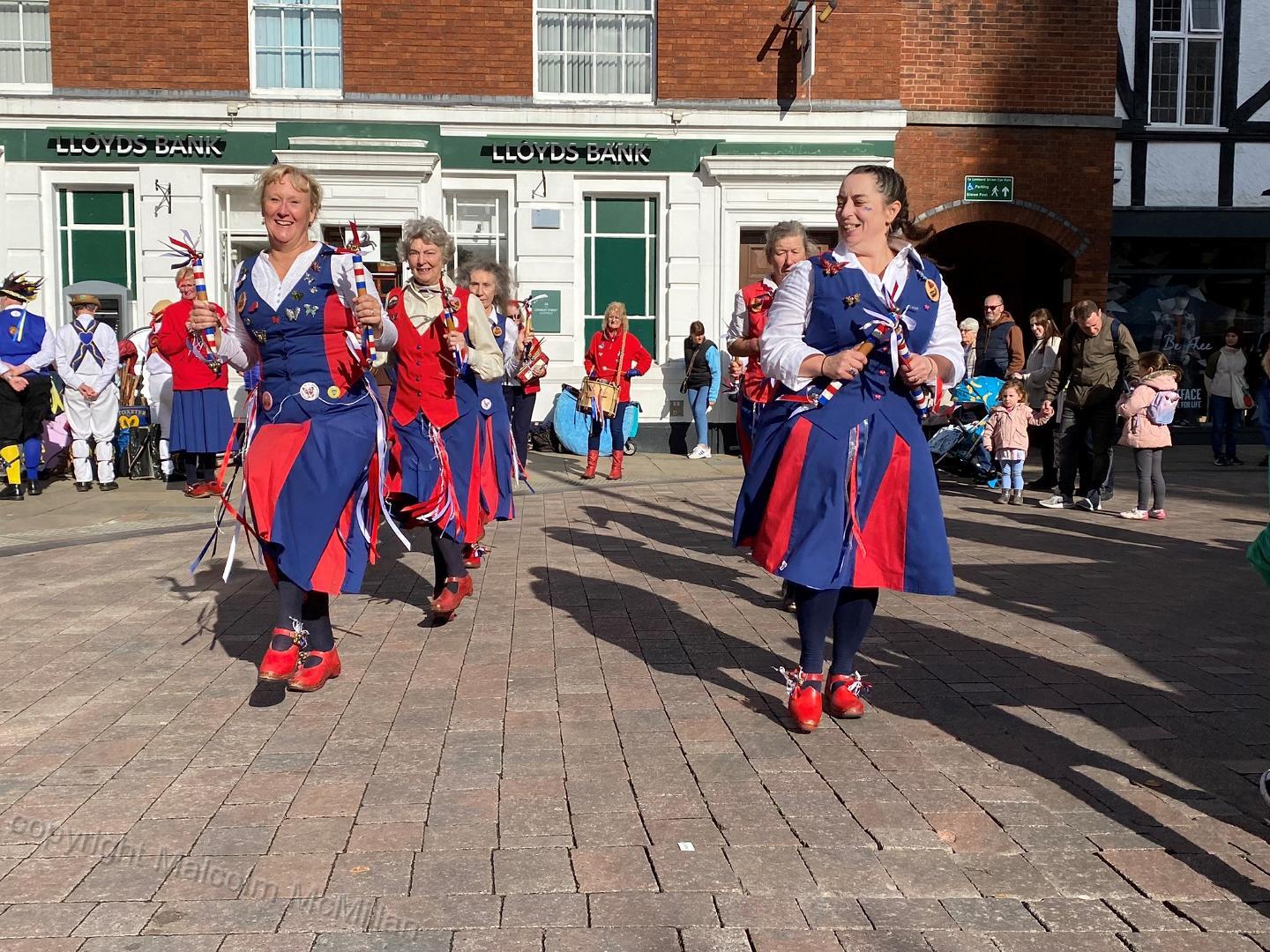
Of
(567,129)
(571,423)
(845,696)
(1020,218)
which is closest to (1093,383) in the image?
(1020,218)

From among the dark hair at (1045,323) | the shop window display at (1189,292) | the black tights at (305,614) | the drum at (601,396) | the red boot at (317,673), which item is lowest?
the red boot at (317,673)

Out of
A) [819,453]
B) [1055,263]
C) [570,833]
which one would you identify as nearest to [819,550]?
[819,453]

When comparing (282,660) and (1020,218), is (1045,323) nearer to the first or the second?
(1020,218)

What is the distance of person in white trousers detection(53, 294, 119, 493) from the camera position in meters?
12.4

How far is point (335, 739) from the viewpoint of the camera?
4.52 meters

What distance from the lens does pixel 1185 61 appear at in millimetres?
18484

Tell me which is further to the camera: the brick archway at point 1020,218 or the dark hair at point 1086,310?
the brick archway at point 1020,218

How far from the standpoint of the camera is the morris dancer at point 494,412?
667cm

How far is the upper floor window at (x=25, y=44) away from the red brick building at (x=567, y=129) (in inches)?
1.4

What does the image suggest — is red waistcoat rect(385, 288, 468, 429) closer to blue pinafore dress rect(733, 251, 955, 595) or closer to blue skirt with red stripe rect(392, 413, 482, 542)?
blue skirt with red stripe rect(392, 413, 482, 542)

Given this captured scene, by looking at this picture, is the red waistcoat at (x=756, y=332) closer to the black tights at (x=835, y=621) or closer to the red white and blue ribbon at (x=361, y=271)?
the black tights at (x=835, y=621)


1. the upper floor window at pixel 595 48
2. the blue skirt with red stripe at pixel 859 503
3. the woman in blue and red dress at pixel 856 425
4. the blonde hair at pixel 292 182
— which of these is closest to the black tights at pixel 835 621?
the woman in blue and red dress at pixel 856 425

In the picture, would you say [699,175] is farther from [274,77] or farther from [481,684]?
[481,684]

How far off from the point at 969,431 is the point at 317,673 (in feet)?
31.8
